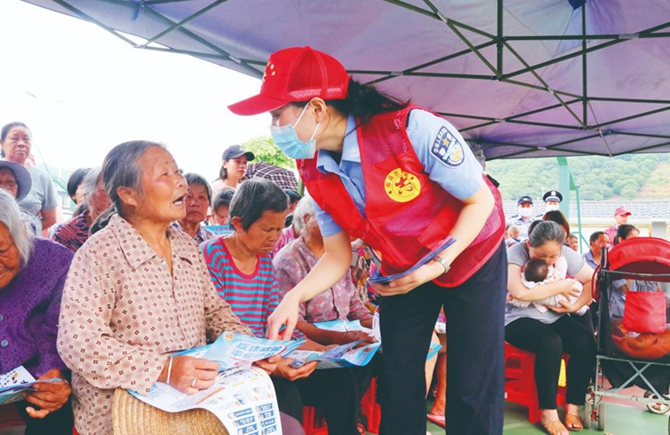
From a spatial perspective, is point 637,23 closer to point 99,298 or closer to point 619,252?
point 619,252

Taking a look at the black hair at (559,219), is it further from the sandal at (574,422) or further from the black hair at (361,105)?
the black hair at (361,105)

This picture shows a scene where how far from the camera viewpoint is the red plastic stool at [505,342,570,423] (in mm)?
3684

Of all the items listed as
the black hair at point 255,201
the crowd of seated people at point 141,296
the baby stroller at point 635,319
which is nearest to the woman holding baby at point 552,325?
the baby stroller at point 635,319

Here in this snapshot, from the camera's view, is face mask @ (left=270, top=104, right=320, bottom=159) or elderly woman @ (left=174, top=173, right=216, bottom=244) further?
elderly woman @ (left=174, top=173, right=216, bottom=244)

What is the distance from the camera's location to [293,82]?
1629mm

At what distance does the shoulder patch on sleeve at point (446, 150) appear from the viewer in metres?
1.62

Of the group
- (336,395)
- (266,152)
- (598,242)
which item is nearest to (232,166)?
(336,395)

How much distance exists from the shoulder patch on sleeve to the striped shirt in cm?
119

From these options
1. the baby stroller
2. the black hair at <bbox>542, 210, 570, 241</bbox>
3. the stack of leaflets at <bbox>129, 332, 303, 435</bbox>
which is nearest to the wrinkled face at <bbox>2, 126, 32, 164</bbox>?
the stack of leaflets at <bbox>129, 332, 303, 435</bbox>

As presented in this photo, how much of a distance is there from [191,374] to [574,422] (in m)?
2.95

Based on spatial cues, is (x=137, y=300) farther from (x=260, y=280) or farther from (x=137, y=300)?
(x=260, y=280)

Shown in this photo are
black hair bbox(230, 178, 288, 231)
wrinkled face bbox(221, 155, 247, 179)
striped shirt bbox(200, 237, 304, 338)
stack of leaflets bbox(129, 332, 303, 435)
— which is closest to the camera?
stack of leaflets bbox(129, 332, 303, 435)

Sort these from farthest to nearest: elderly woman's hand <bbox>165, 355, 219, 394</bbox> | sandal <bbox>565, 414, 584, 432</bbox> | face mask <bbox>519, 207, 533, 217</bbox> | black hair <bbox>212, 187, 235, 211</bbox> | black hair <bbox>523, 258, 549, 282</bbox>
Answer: face mask <bbox>519, 207, 533, 217</bbox>
black hair <bbox>212, 187, 235, 211</bbox>
black hair <bbox>523, 258, 549, 282</bbox>
sandal <bbox>565, 414, 584, 432</bbox>
elderly woman's hand <bbox>165, 355, 219, 394</bbox>

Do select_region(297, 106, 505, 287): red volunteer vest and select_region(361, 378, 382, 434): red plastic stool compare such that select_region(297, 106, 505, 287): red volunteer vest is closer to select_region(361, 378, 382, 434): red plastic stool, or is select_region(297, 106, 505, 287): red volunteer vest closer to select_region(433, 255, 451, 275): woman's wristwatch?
select_region(433, 255, 451, 275): woman's wristwatch
